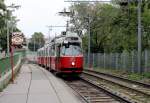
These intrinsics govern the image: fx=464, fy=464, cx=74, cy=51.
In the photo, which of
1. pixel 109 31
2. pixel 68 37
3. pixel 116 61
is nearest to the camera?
pixel 68 37

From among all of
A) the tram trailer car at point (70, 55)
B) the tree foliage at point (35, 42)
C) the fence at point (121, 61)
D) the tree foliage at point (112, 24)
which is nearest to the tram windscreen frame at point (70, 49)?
the tram trailer car at point (70, 55)

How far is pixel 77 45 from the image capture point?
1271 inches

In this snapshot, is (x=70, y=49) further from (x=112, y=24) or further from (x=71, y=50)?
(x=112, y=24)

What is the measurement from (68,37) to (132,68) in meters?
12.0

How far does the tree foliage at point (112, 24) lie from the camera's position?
54.0 metres

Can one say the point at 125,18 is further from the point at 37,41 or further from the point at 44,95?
the point at 37,41

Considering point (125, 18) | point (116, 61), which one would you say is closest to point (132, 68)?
point (116, 61)

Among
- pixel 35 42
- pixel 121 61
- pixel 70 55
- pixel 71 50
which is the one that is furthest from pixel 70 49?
pixel 35 42

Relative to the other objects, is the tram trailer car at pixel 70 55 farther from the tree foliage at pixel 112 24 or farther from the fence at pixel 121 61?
the tree foliage at pixel 112 24

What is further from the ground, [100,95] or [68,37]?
[68,37]

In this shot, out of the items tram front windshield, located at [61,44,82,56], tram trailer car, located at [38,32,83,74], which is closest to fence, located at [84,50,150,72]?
tram trailer car, located at [38,32,83,74]

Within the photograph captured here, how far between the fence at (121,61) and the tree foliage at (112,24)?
2832 millimetres

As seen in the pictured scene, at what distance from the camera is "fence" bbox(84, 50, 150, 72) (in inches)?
1521

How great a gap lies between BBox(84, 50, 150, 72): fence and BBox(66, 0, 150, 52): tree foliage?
2832 mm
